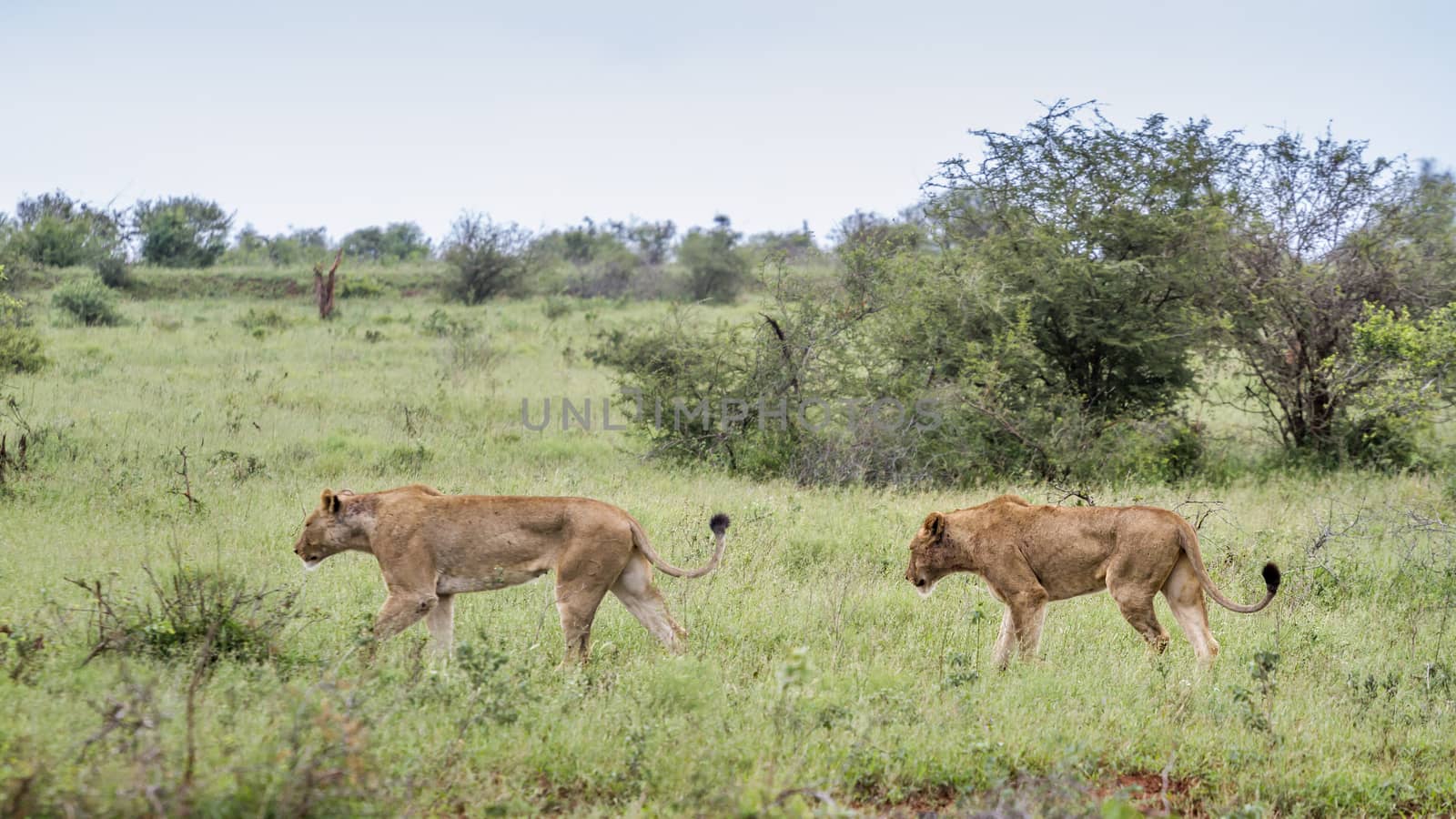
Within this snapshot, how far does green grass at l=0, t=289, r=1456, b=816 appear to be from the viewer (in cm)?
509

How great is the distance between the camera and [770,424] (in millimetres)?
16391

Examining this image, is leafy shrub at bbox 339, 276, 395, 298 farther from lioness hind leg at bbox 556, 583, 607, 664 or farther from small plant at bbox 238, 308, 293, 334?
lioness hind leg at bbox 556, 583, 607, 664

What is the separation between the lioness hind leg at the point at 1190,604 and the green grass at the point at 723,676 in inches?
7.5

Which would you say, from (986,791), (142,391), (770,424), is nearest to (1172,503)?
(770,424)

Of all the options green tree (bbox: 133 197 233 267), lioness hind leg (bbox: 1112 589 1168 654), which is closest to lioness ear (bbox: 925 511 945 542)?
lioness hind leg (bbox: 1112 589 1168 654)

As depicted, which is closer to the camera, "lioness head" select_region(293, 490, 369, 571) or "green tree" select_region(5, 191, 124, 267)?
"lioness head" select_region(293, 490, 369, 571)

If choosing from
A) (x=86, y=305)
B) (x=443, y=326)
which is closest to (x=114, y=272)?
(x=86, y=305)

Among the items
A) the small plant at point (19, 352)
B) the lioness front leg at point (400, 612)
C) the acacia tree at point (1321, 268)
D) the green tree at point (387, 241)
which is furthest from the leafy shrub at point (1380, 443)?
the green tree at point (387, 241)

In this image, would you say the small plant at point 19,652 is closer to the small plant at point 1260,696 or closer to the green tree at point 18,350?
the small plant at point 1260,696

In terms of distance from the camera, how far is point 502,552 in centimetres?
745

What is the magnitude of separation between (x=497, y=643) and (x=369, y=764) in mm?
3063

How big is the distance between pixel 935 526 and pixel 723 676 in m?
2.06

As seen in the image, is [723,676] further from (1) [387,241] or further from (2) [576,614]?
(1) [387,241]

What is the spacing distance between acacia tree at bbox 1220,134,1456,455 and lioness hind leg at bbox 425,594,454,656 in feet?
43.0
